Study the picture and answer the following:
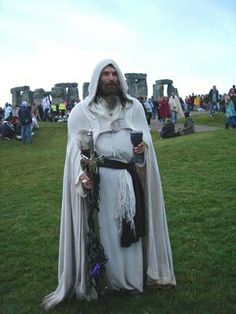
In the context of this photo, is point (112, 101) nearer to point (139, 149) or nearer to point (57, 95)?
point (139, 149)

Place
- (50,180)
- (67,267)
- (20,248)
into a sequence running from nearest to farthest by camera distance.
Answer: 1. (67,267)
2. (20,248)
3. (50,180)


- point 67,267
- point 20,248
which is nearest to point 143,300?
point 67,267

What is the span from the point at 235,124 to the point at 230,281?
16.3 meters

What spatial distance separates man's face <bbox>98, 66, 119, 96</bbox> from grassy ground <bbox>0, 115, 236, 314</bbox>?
2.22m

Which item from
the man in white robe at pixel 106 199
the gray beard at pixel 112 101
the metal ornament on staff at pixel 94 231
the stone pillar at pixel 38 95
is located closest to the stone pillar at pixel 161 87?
the stone pillar at pixel 38 95

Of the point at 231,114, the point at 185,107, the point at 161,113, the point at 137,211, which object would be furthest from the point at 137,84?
the point at 137,211

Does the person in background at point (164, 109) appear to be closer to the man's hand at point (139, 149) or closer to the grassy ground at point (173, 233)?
the grassy ground at point (173, 233)

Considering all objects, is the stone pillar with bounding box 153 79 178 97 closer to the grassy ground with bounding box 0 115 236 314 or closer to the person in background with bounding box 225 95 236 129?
the person in background with bounding box 225 95 236 129

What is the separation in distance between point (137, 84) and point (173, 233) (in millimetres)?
32974

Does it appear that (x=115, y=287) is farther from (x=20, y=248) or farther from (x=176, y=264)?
(x=20, y=248)

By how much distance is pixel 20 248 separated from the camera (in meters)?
7.50

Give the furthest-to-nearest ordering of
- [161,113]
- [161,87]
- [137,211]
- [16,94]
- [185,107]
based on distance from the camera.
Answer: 1. [16,94]
2. [161,87]
3. [185,107]
4. [161,113]
5. [137,211]

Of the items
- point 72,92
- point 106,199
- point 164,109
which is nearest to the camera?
point 106,199

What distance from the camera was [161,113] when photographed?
26.8 meters
